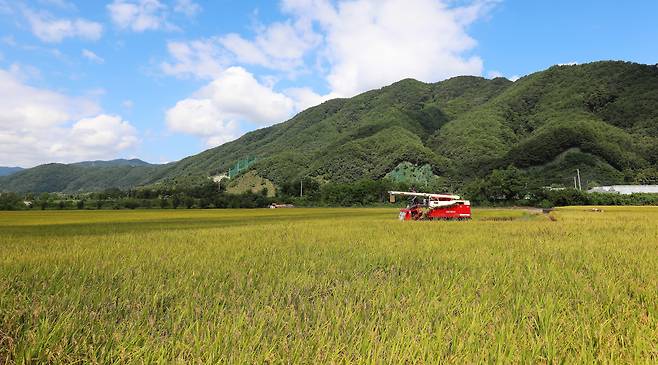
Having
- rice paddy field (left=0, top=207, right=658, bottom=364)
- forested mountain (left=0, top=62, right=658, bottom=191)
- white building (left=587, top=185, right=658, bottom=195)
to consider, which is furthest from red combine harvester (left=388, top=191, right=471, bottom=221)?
forested mountain (left=0, top=62, right=658, bottom=191)

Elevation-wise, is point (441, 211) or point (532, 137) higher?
point (532, 137)

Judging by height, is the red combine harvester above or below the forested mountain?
below

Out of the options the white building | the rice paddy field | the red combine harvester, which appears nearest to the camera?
the rice paddy field

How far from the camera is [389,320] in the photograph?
3662mm

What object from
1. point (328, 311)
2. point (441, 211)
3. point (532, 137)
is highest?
point (532, 137)

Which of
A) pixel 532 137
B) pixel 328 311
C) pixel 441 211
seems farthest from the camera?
pixel 532 137

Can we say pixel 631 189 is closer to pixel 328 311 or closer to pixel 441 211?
pixel 441 211

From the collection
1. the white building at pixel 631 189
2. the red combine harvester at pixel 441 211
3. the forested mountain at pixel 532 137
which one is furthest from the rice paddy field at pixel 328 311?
the forested mountain at pixel 532 137

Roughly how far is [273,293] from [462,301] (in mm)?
2247

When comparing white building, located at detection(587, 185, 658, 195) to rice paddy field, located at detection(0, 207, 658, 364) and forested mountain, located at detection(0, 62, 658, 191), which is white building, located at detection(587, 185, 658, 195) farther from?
rice paddy field, located at detection(0, 207, 658, 364)

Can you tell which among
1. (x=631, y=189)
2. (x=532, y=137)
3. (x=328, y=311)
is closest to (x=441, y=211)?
(x=328, y=311)

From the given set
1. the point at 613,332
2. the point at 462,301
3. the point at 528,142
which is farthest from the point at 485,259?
the point at 528,142

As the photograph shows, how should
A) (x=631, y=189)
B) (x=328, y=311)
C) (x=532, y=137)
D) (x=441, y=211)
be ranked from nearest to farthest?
1. (x=328, y=311)
2. (x=441, y=211)
3. (x=631, y=189)
4. (x=532, y=137)

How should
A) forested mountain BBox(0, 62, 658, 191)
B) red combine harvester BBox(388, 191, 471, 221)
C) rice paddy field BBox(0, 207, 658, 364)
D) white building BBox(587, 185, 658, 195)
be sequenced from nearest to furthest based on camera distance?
rice paddy field BBox(0, 207, 658, 364)
red combine harvester BBox(388, 191, 471, 221)
white building BBox(587, 185, 658, 195)
forested mountain BBox(0, 62, 658, 191)
